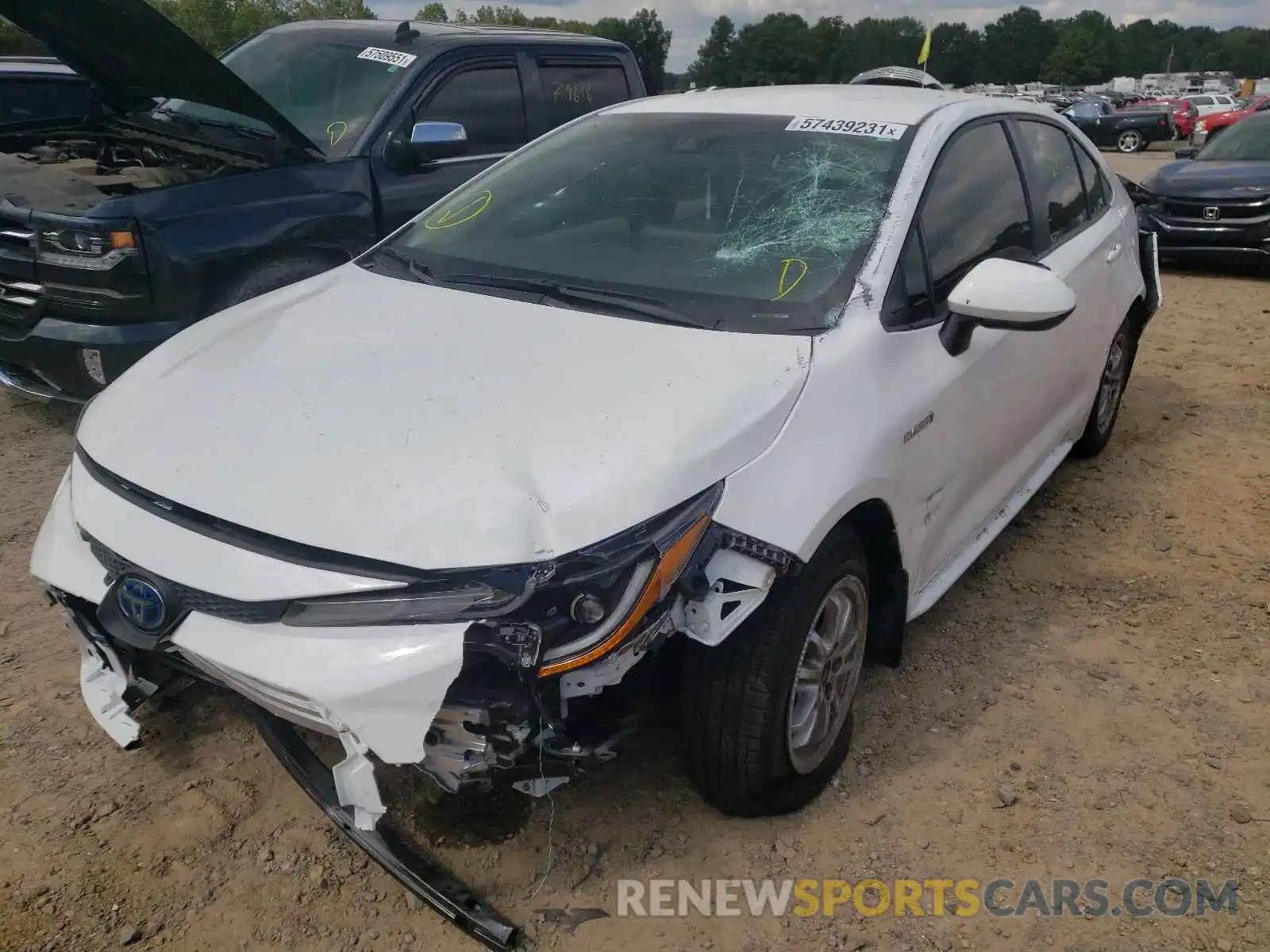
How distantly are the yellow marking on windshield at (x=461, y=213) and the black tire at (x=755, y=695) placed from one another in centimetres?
170

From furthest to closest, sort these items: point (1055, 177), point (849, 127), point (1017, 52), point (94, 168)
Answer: point (1017, 52)
point (94, 168)
point (1055, 177)
point (849, 127)

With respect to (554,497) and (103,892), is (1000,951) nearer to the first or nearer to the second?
(554,497)

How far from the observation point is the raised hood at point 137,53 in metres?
3.99

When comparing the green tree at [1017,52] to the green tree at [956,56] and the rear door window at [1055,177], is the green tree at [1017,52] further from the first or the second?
the rear door window at [1055,177]

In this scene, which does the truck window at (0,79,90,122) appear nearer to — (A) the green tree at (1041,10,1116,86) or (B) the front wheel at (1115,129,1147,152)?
(B) the front wheel at (1115,129,1147,152)

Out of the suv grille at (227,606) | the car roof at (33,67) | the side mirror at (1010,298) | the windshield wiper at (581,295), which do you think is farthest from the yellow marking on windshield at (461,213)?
the car roof at (33,67)

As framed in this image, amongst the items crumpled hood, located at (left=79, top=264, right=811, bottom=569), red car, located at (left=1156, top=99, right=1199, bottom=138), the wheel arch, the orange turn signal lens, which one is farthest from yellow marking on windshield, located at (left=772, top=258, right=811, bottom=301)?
red car, located at (left=1156, top=99, right=1199, bottom=138)

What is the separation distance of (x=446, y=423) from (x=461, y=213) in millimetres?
1431

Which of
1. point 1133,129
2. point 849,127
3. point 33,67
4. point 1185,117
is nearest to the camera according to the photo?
point 849,127

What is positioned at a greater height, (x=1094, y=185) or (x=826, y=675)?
(x=1094, y=185)

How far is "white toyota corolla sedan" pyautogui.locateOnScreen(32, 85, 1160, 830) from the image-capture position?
1883 mm

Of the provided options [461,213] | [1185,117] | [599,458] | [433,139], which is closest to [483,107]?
[433,139]

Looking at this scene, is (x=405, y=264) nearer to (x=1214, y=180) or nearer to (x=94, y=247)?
(x=94, y=247)

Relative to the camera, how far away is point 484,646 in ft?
6.02
